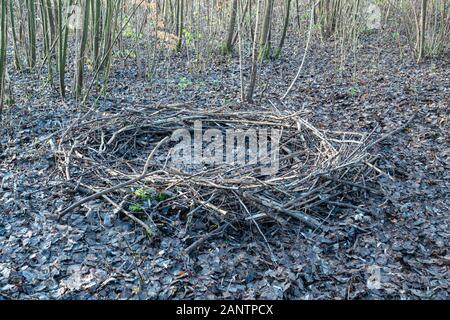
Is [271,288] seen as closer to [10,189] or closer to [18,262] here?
[18,262]

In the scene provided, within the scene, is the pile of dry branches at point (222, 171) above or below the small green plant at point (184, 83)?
below

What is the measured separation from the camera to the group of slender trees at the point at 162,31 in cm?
551

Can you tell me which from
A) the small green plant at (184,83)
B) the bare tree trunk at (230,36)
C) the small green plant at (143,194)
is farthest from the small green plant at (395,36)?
the small green plant at (143,194)

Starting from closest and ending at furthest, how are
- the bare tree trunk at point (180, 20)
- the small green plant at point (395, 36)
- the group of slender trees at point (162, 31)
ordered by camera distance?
the group of slender trees at point (162, 31) < the bare tree trunk at point (180, 20) < the small green plant at point (395, 36)

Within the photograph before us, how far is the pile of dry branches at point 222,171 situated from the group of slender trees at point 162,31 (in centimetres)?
112

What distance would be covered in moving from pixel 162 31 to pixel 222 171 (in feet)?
12.8

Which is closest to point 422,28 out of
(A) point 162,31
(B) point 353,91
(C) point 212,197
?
(B) point 353,91

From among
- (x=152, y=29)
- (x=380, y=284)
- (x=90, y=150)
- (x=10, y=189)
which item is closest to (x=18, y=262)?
(x=10, y=189)

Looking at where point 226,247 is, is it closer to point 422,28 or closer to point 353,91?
point 353,91

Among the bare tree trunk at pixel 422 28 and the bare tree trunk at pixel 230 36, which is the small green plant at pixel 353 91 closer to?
the bare tree trunk at pixel 422 28

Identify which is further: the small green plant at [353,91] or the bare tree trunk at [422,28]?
the bare tree trunk at [422,28]

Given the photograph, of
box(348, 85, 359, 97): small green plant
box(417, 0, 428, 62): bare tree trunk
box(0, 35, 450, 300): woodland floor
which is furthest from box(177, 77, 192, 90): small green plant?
box(417, 0, 428, 62): bare tree trunk

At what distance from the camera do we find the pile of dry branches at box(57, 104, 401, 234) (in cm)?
331

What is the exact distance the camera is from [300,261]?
296 centimetres
